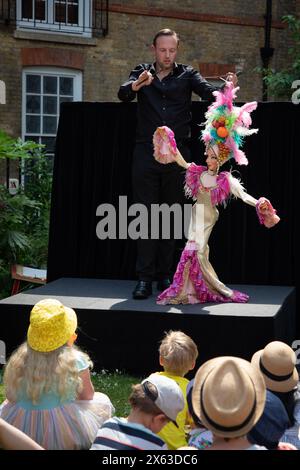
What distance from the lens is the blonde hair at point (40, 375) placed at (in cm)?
284

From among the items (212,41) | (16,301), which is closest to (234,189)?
(16,301)

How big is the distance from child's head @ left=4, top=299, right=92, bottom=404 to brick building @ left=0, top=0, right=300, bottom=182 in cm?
838

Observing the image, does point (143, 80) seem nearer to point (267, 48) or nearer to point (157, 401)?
point (157, 401)

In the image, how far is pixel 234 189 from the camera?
198 inches

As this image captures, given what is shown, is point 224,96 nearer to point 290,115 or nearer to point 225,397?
point 290,115

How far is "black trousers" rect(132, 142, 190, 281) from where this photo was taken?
17.8 feet

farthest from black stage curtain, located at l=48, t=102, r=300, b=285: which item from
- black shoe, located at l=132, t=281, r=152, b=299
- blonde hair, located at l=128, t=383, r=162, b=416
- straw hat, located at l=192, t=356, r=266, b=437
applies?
straw hat, located at l=192, t=356, r=266, b=437

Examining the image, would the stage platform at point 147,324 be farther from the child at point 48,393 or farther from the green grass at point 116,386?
the child at point 48,393

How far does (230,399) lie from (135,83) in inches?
134

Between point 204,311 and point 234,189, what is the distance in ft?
2.66

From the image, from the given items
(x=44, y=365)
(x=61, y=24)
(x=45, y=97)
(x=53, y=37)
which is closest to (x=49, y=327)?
(x=44, y=365)

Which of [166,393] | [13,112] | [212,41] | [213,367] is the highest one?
[212,41]

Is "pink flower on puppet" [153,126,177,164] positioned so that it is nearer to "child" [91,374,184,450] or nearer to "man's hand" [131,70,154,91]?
"man's hand" [131,70,154,91]

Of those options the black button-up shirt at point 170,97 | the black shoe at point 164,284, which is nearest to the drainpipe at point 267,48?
the black button-up shirt at point 170,97
